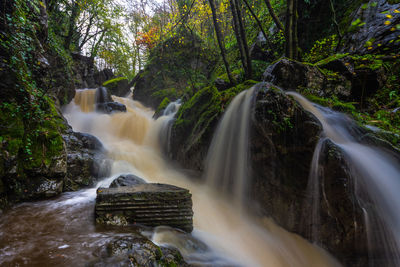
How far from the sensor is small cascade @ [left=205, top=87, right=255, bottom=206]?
3.87 meters

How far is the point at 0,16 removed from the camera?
322cm

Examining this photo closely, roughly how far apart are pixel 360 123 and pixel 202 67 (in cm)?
1037

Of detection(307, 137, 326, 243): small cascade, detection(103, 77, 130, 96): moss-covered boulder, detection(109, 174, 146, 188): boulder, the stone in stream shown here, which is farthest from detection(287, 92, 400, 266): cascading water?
detection(103, 77, 130, 96): moss-covered boulder

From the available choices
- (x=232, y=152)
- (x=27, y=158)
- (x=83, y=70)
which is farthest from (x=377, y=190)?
(x=83, y=70)

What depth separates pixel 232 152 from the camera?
4.18m

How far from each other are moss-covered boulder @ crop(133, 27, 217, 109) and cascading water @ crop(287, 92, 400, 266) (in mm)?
7141

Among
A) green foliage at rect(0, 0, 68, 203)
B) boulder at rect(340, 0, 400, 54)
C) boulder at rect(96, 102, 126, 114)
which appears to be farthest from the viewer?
boulder at rect(96, 102, 126, 114)

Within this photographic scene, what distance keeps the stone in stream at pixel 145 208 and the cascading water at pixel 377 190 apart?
2.08 meters

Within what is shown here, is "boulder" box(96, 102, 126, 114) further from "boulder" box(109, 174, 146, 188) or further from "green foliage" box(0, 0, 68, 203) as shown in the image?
"boulder" box(109, 174, 146, 188)

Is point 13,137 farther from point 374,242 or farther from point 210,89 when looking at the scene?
point 374,242

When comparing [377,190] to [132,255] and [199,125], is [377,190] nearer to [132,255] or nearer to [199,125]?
[132,255]

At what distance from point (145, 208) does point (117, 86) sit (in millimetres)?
17878

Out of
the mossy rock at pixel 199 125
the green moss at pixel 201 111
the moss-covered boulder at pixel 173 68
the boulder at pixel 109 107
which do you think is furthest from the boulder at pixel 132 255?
the boulder at pixel 109 107

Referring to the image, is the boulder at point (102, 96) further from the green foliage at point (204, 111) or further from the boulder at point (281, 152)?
the boulder at point (281, 152)
